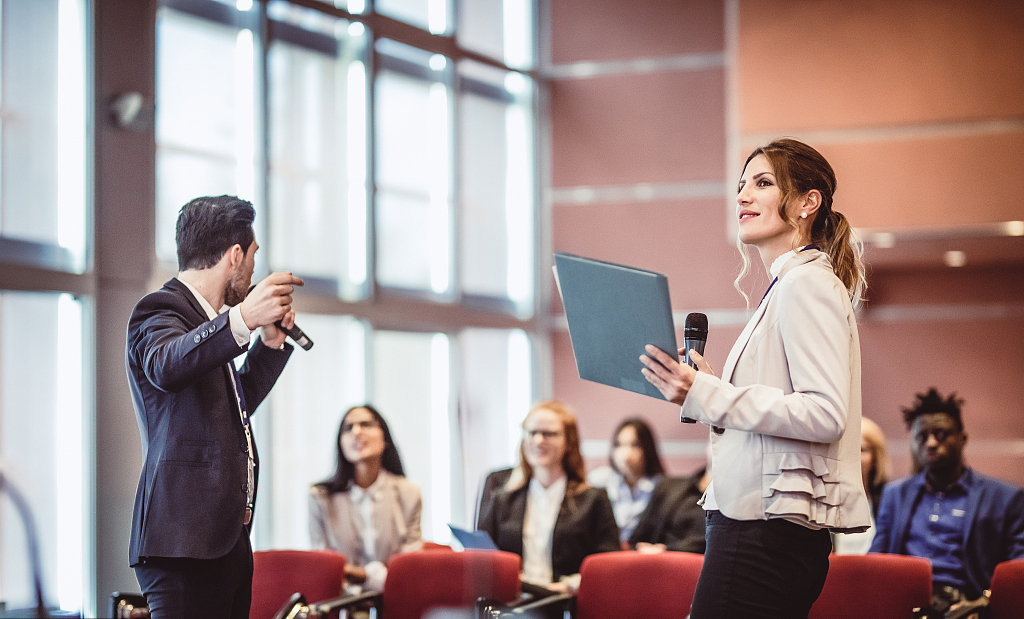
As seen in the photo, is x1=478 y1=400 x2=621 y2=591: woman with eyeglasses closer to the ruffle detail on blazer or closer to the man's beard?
the man's beard

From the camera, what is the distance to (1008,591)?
3053mm

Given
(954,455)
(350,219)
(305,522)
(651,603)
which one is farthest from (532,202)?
(651,603)

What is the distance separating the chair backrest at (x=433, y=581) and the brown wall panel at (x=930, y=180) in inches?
132

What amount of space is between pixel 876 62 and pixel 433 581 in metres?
4.12

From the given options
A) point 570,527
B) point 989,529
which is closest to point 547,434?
point 570,527

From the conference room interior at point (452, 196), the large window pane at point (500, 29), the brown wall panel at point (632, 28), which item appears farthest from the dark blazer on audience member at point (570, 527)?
the brown wall panel at point (632, 28)

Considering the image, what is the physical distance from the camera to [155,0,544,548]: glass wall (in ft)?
16.7

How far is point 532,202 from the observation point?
7.41 meters

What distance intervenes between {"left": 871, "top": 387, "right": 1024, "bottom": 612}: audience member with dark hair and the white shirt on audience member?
4.71ft

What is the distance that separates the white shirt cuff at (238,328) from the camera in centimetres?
200

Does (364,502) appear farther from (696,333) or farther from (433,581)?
(696,333)

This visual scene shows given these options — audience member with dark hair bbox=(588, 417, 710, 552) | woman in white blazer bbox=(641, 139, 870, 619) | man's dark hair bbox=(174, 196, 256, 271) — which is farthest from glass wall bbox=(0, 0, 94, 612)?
woman in white blazer bbox=(641, 139, 870, 619)

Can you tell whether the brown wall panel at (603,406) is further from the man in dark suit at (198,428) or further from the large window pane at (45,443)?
the man in dark suit at (198,428)

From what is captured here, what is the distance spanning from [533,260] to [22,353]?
4.15 m
